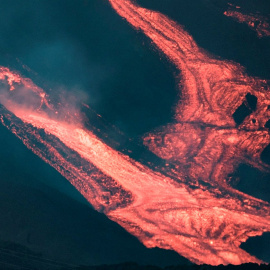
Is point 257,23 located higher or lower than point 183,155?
higher

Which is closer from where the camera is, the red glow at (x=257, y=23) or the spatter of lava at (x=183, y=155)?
the spatter of lava at (x=183, y=155)

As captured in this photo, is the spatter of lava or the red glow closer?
the spatter of lava

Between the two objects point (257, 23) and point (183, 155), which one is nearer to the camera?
point (183, 155)

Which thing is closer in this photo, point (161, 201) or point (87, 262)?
point (87, 262)

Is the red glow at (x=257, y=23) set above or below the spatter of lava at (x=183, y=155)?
above

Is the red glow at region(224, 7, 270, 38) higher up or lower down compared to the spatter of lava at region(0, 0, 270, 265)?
higher up

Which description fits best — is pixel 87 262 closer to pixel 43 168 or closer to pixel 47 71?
pixel 43 168

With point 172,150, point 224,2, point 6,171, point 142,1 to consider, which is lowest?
point 6,171

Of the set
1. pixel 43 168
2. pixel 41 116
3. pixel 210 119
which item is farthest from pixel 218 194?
pixel 41 116
